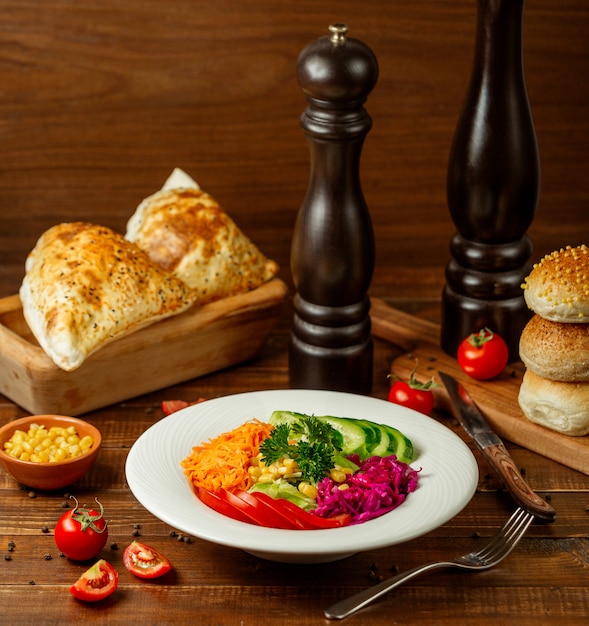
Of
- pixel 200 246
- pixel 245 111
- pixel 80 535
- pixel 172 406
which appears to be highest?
pixel 245 111

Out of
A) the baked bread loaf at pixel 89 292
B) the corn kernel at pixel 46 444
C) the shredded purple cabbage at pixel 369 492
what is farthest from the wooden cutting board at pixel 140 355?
the shredded purple cabbage at pixel 369 492

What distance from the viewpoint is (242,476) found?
172cm

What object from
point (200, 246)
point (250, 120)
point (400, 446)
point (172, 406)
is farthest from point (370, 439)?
point (250, 120)

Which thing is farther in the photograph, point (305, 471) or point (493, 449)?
point (493, 449)

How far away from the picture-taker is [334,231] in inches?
82.7

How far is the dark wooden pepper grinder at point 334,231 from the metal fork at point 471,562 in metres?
0.56

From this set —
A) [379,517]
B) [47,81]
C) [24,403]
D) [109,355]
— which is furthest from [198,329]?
[47,81]

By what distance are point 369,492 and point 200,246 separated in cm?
89

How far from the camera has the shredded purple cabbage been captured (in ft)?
5.44

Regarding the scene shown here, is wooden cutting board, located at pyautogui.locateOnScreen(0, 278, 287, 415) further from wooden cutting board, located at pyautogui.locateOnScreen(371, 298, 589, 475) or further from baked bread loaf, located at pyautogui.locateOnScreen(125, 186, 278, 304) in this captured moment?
wooden cutting board, located at pyautogui.locateOnScreen(371, 298, 589, 475)

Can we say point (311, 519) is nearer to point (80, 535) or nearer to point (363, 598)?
point (363, 598)

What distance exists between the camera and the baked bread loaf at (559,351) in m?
1.93

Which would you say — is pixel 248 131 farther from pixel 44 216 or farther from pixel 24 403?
pixel 24 403

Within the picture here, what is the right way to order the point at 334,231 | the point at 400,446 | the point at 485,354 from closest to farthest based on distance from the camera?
the point at 400,446
the point at 334,231
the point at 485,354
